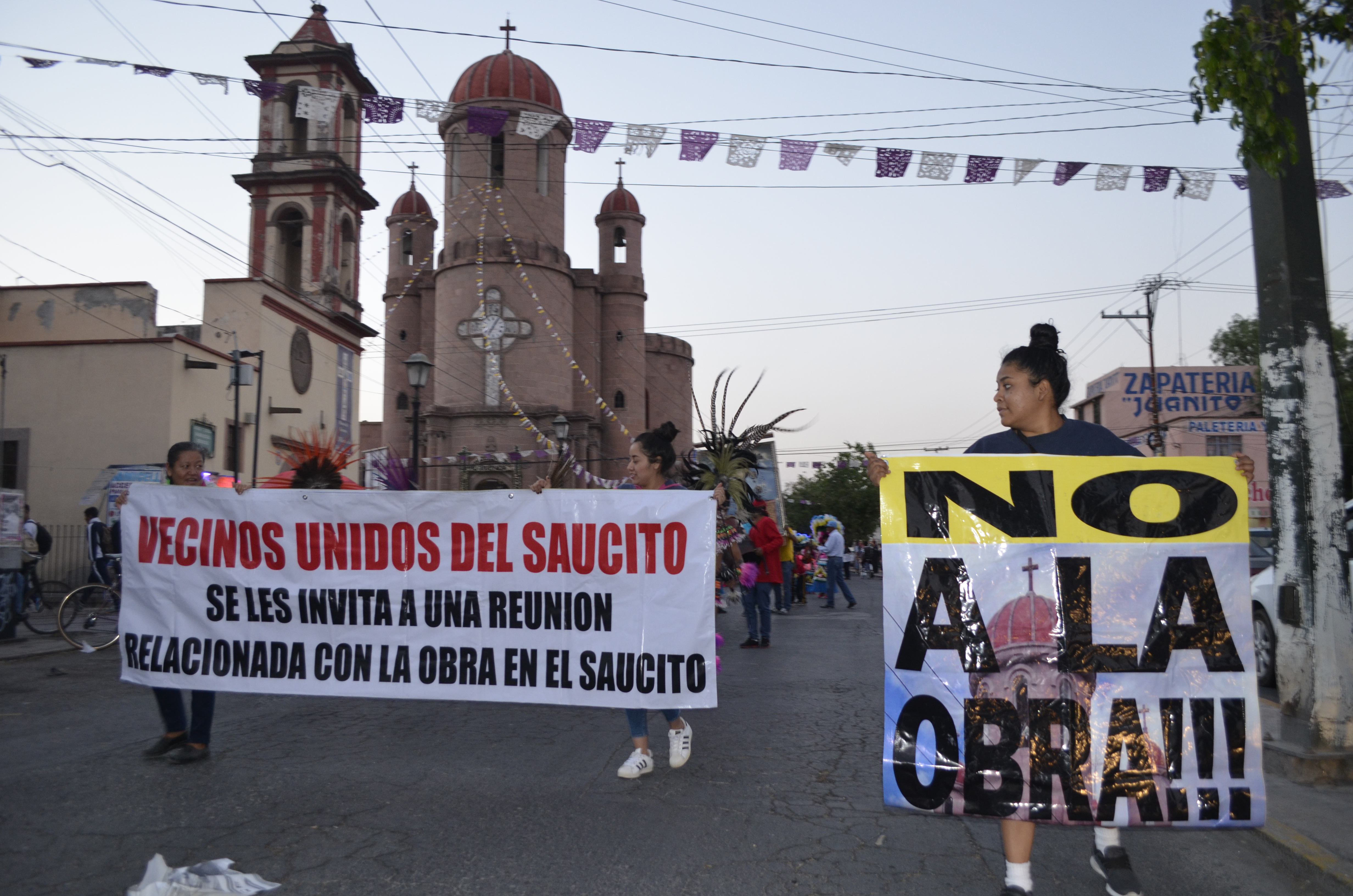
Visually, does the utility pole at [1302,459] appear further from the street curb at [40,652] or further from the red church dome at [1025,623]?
the street curb at [40,652]

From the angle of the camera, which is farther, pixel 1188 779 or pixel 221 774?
pixel 221 774

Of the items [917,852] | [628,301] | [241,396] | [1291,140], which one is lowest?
[917,852]

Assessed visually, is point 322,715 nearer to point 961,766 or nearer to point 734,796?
point 734,796

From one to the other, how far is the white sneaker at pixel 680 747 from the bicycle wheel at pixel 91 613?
9.11 meters

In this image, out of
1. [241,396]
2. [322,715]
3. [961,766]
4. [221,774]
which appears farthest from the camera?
[241,396]

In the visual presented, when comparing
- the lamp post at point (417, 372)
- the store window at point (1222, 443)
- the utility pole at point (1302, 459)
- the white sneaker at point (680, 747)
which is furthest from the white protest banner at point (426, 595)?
the store window at point (1222, 443)

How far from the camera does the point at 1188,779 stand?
353 centimetres

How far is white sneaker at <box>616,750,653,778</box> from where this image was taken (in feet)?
16.5

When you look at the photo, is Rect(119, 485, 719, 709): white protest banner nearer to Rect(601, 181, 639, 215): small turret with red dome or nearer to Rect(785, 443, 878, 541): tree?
Rect(601, 181, 639, 215): small turret with red dome

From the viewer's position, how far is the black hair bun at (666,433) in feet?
19.3

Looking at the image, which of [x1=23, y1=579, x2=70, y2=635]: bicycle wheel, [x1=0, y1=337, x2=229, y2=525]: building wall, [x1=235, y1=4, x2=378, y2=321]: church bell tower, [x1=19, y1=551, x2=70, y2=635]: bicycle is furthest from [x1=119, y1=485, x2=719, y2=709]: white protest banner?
[x1=235, y1=4, x2=378, y2=321]: church bell tower

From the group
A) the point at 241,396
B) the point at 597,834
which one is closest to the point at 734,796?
the point at 597,834

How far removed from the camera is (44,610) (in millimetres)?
16469

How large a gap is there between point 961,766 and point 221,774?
383 centimetres
